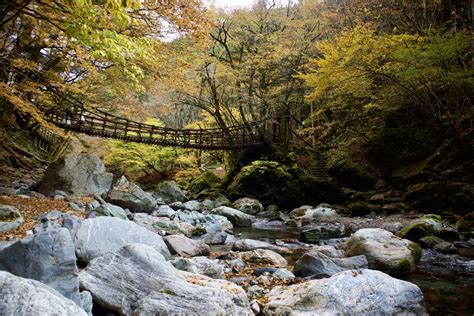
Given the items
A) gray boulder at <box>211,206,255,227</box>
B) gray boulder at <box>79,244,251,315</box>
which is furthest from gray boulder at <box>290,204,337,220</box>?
gray boulder at <box>79,244,251,315</box>

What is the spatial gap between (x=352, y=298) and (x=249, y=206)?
938 centimetres

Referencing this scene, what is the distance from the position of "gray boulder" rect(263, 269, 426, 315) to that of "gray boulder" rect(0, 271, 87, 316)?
167 cm

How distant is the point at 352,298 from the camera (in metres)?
2.80

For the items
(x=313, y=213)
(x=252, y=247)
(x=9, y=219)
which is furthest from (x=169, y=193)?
(x=9, y=219)

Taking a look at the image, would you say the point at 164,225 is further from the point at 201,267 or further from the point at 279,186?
the point at 279,186

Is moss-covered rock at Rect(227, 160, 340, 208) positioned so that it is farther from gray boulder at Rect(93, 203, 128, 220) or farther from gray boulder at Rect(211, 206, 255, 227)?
gray boulder at Rect(93, 203, 128, 220)

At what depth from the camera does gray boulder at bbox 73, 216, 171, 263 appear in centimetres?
378

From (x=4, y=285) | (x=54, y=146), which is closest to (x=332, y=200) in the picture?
(x=4, y=285)

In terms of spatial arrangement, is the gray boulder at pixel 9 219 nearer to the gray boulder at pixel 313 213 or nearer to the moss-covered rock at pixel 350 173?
the gray boulder at pixel 313 213

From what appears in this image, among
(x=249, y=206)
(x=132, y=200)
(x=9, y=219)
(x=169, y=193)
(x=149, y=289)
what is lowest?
(x=169, y=193)

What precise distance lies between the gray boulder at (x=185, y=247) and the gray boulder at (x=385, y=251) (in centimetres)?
213

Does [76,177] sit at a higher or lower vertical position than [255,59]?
lower

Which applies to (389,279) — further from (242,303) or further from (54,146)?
(54,146)

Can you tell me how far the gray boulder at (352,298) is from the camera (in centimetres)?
275
